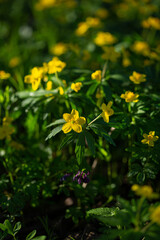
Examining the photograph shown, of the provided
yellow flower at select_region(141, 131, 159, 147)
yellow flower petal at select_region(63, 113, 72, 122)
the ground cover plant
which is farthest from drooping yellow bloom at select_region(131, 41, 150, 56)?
A: yellow flower petal at select_region(63, 113, 72, 122)

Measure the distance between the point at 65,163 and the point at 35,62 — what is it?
1.88 metres

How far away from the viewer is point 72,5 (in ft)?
12.4

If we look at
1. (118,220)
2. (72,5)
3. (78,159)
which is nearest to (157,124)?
(78,159)

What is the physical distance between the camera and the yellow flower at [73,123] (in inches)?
52.2

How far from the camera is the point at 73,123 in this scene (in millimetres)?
1361

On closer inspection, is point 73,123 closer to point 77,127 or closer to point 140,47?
point 77,127

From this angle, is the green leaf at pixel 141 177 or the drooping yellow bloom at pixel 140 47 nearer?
the green leaf at pixel 141 177

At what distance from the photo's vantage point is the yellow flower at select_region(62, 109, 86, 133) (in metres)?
1.33

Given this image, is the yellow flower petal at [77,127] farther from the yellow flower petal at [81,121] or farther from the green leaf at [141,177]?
the green leaf at [141,177]

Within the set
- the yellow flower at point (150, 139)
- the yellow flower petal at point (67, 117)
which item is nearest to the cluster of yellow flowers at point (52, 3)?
the yellow flower petal at point (67, 117)

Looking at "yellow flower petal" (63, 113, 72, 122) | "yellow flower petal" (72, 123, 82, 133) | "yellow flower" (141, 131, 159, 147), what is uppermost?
"yellow flower petal" (63, 113, 72, 122)

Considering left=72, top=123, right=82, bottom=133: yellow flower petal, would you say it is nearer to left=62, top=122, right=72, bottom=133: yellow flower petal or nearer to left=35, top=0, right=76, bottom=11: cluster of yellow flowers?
left=62, top=122, right=72, bottom=133: yellow flower petal

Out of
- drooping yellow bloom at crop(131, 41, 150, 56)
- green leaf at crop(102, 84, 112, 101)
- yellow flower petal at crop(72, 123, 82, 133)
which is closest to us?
yellow flower petal at crop(72, 123, 82, 133)

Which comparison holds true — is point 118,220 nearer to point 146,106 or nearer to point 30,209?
point 146,106
